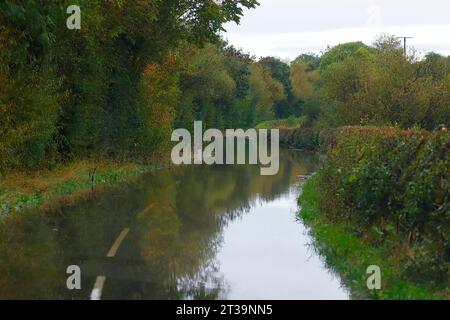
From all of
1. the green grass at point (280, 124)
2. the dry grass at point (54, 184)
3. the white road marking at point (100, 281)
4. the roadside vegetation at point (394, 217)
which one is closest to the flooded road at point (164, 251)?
the white road marking at point (100, 281)

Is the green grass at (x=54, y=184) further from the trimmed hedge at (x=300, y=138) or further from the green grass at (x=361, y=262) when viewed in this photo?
the trimmed hedge at (x=300, y=138)

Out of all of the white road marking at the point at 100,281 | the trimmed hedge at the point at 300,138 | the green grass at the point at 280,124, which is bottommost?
the white road marking at the point at 100,281

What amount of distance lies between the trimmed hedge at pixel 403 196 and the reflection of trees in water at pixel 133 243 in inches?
116

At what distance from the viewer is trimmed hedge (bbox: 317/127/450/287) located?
10180 millimetres

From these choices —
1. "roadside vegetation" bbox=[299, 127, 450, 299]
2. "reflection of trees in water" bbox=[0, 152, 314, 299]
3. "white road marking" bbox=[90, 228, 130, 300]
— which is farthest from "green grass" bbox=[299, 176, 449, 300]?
"white road marking" bbox=[90, 228, 130, 300]

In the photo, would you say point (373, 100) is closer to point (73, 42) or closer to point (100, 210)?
point (73, 42)

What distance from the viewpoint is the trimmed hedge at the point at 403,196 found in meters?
10.2

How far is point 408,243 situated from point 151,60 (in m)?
25.5

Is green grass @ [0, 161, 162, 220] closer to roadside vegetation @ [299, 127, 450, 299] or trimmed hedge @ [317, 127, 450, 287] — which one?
roadside vegetation @ [299, 127, 450, 299]

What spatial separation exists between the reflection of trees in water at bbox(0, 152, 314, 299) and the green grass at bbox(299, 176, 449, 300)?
2.06m

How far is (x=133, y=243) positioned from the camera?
13.8 m

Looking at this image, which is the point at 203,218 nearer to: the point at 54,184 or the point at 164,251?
the point at 164,251

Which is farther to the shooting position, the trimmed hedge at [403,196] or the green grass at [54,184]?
the green grass at [54,184]

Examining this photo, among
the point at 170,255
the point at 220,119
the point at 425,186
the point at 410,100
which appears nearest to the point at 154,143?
the point at 410,100
